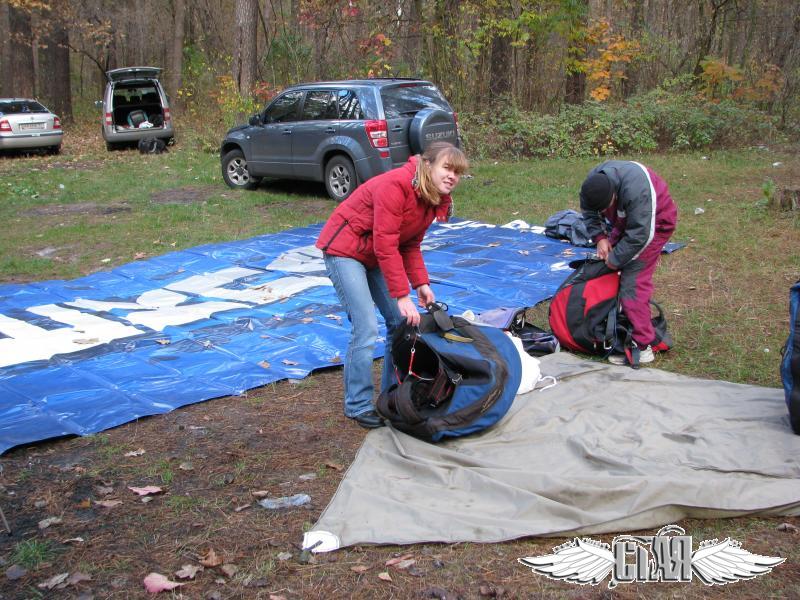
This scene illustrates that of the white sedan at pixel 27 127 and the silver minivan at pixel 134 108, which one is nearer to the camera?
the white sedan at pixel 27 127

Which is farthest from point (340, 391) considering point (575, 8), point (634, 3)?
point (634, 3)

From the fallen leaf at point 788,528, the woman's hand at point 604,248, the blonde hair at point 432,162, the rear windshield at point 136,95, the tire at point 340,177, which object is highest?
the rear windshield at point 136,95

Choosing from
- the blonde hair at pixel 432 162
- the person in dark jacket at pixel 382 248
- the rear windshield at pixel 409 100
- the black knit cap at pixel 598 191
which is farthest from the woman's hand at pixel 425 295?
the rear windshield at pixel 409 100

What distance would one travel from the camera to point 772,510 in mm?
3383

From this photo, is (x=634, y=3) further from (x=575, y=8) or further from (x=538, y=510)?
(x=538, y=510)

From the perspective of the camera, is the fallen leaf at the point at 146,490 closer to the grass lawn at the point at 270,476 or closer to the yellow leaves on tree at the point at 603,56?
the grass lawn at the point at 270,476

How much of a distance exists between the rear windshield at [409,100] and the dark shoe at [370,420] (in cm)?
700

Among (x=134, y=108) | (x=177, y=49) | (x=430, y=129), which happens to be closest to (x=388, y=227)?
(x=430, y=129)

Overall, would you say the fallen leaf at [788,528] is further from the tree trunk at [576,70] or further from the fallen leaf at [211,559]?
the tree trunk at [576,70]

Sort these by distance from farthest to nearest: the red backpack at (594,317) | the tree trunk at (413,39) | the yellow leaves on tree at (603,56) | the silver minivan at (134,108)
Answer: the tree trunk at (413,39)
the silver minivan at (134,108)
the yellow leaves on tree at (603,56)
the red backpack at (594,317)

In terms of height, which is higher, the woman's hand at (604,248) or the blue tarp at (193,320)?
the woman's hand at (604,248)

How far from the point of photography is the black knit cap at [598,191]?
507 centimetres

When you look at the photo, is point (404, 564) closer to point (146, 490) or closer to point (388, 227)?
point (146, 490)

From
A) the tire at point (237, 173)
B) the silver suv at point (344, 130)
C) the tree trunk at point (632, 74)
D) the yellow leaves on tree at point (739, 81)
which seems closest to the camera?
the silver suv at point (344, 130)
